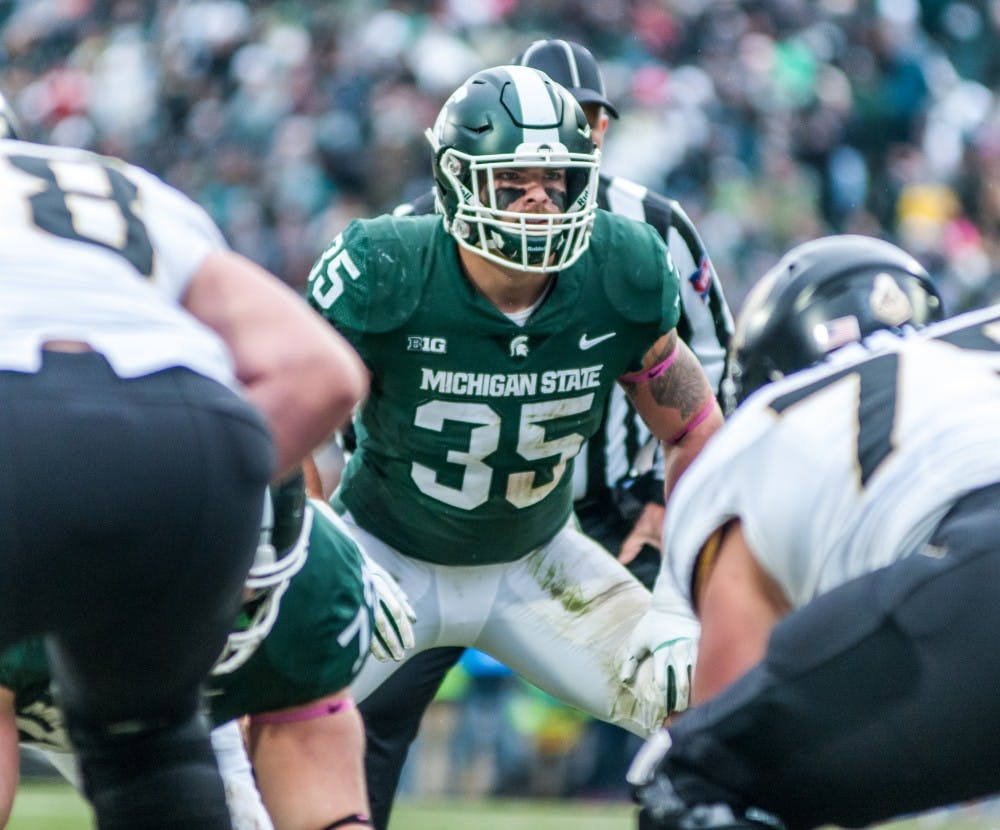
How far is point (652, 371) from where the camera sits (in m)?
4.36

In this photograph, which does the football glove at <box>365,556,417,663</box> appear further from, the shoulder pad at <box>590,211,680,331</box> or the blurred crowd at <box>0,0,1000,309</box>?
the blurred crowd at <box>0,0,1000,309</box>

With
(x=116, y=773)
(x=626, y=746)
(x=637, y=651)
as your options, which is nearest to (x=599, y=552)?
(x=637, y=651)

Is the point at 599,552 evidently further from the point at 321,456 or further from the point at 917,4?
the point at 917,4

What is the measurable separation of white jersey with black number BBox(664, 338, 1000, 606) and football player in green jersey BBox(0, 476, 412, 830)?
89cm

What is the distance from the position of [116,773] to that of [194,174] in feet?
37.8

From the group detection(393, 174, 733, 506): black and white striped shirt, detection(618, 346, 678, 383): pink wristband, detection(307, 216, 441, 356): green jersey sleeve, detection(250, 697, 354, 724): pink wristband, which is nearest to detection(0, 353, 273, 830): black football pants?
detection(250, 697, 354, 724): pink wristband

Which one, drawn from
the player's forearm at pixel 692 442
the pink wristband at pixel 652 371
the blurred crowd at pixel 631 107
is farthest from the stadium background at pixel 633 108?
the pink wristband at pixel 652 371

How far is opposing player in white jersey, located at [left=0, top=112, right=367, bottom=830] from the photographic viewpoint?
2455mm

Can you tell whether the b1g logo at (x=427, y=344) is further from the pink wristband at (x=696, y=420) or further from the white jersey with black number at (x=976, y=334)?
the white jersey with black number at (x=976, y=334)

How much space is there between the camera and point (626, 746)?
8.09 m

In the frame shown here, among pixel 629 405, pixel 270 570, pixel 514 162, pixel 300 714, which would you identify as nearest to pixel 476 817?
pixel 629 405

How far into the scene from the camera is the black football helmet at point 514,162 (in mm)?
4094

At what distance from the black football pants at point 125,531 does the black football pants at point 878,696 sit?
0.73 metres

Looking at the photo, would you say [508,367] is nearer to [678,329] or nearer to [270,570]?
[678,329]
